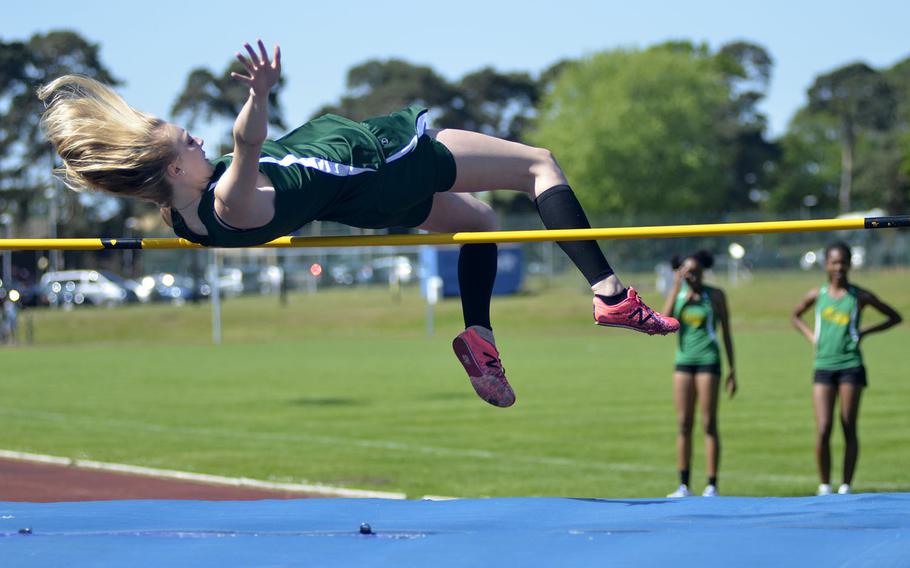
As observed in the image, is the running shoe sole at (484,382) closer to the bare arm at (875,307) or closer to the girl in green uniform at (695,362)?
the girl in green uniform at (695,362)

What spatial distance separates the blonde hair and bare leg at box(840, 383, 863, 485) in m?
5.99

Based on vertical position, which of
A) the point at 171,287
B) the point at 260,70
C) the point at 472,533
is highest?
the point at 260,70

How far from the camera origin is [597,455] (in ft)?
36.4

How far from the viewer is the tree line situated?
2213 inches

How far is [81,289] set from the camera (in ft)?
145

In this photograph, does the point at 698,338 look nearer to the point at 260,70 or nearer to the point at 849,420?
the point at 849,420

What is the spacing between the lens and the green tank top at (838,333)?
8594 mm

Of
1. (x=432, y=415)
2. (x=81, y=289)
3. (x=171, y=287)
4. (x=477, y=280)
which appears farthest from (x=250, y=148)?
(x=171, y=287)

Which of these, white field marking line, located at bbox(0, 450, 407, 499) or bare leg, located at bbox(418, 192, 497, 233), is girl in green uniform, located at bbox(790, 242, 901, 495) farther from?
bare leg, located at bbox(418, 192, 497, 233)

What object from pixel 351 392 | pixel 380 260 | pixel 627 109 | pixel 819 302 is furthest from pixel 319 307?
pixel 819 302

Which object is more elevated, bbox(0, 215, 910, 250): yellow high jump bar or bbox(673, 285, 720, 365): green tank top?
bbox(0, 215, 910, 250): yellow high jump bar

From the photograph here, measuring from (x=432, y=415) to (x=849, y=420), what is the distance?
6.55 meters

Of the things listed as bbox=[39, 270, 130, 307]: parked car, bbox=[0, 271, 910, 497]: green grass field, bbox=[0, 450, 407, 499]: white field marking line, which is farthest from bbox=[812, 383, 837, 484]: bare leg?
bbox=[39, 270, 130, 307]: parked car

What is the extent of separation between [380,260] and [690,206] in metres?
21.3
